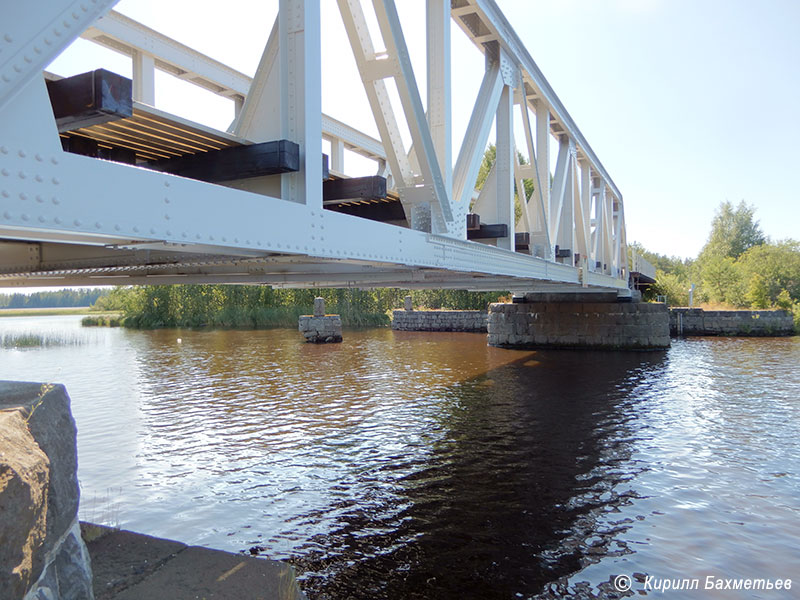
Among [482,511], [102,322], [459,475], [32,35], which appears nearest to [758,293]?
[459,475]

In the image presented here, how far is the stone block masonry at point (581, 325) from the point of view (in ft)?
102

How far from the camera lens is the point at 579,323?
32.1 m

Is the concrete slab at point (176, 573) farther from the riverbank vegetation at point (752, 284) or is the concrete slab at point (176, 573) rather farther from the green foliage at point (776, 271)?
the green foliage at point (776, 271)

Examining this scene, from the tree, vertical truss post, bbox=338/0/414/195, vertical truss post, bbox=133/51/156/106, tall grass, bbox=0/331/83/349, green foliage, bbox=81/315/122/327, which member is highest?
the tree

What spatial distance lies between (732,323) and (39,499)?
44842 mm

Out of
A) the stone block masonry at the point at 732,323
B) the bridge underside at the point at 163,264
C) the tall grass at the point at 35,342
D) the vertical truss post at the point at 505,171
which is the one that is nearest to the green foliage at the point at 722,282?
the stone block masonry at the point at 732,323

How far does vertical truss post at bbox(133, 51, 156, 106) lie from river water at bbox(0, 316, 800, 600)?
5914mm

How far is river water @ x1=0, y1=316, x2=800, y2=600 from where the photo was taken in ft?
22.1

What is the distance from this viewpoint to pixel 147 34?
7.27 meters

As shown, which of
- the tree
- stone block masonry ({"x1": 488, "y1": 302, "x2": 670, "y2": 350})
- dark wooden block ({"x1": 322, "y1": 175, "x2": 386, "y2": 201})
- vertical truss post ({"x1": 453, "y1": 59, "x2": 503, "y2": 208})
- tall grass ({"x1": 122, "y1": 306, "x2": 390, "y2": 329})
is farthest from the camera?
the tree

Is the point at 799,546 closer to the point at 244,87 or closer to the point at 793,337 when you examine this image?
the point at 244,87

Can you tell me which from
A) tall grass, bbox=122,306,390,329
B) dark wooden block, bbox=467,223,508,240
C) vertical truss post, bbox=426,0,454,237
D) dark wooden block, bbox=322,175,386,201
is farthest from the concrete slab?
tall grass, bbox=122,306,390,329

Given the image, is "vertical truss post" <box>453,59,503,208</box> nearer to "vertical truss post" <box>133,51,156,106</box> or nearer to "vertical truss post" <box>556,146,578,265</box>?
"vertical truss post" <box>133,51,156,106</box>

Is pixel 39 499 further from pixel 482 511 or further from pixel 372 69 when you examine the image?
pixel 482 511
